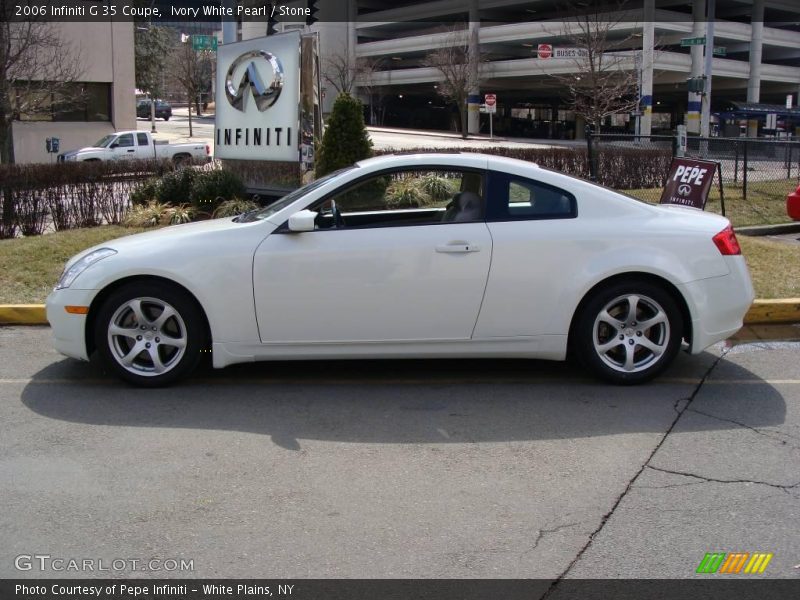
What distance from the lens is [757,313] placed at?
782cm

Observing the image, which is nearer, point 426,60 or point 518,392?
point 518,392

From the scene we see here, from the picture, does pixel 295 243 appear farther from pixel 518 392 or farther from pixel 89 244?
pixel 89 244

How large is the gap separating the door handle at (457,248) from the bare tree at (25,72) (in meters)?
16.7

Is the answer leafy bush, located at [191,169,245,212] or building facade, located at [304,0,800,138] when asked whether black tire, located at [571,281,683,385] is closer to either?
leafy bush, located at [191,169,245,212]

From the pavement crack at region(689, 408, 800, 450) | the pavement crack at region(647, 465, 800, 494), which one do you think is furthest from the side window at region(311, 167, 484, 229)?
the pavement crack at region(647, 465, 800, 494)

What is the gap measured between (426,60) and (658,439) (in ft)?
205

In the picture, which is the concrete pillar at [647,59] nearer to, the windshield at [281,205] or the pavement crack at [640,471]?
the pavement crack at [640,471]

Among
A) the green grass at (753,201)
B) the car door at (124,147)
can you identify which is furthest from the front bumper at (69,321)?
the car door at (124,147)

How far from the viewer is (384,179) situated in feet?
20.7

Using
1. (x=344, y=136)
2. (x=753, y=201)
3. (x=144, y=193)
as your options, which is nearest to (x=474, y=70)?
(x=753, y=201)

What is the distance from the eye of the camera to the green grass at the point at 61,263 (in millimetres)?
8531

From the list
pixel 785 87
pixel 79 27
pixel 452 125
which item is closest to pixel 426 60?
pixel 452 125

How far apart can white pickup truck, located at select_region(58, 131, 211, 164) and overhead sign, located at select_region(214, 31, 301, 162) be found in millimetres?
16588

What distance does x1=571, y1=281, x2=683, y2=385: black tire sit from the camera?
19.3 ft
